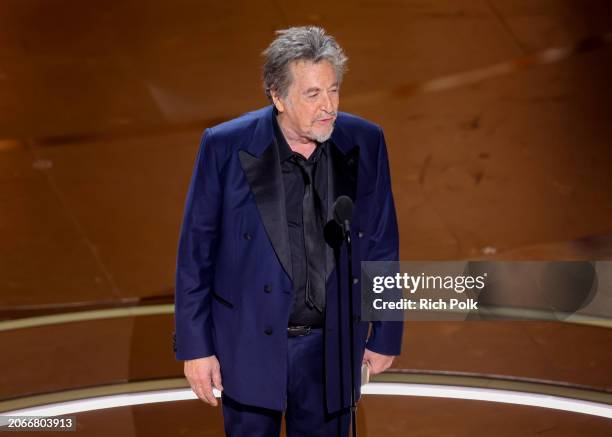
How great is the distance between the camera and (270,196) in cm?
274

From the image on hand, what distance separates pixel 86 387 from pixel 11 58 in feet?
12.4

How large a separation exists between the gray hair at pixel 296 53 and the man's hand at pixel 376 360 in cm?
85

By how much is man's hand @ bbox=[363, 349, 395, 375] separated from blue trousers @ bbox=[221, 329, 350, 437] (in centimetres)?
17

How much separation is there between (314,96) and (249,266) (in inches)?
20.4

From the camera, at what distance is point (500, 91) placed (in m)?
7.40

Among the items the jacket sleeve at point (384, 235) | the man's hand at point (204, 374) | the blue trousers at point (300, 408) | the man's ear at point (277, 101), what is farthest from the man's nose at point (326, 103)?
the man's hand at point (204, 374)

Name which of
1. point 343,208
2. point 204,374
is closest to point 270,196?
point 343,208

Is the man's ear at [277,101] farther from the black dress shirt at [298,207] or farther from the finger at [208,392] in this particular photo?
the finger at [208,392]

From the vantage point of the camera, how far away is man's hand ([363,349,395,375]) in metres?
2.99

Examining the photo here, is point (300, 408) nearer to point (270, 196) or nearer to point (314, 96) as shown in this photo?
point (270, 196)

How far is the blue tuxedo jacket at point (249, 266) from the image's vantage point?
275cm

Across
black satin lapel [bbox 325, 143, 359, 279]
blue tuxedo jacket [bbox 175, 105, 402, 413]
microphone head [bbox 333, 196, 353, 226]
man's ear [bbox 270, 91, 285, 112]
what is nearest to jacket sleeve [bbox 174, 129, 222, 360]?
blue tuxedo jacket [bbox 175, 105, 402, 413]

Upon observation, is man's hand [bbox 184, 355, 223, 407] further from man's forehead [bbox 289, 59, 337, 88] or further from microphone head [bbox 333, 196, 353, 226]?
man's forehead [bbox 289, 59, 337, 88]

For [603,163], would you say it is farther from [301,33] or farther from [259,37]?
[301,33]
